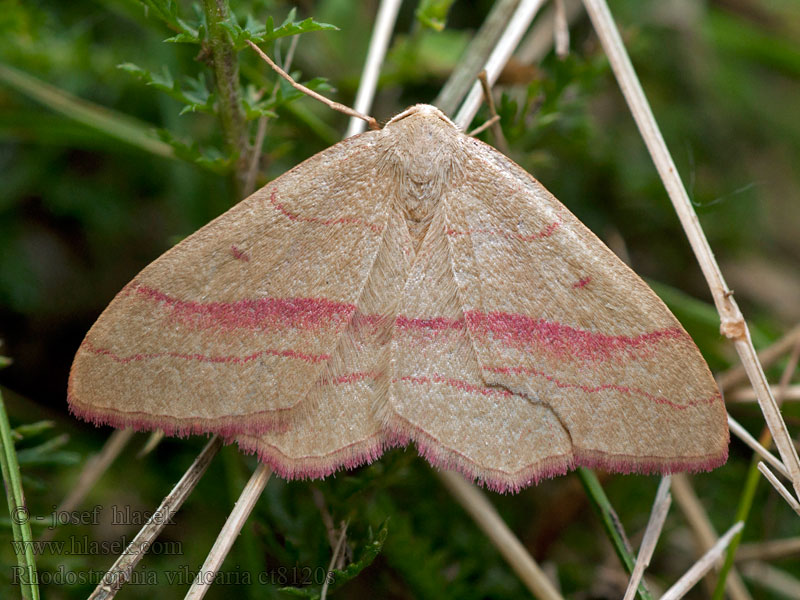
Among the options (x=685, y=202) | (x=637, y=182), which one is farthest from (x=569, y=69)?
(x=637, y=182)

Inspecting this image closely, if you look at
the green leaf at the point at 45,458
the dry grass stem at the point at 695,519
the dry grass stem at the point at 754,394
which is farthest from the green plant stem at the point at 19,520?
the dry grass stem at the point at 754,394

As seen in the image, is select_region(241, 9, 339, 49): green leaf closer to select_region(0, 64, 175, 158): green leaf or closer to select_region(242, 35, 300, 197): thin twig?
select_region(242, 35, 300, 197): thin twig

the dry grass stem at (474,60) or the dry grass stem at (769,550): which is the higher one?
the dry grass stem at (474,60)

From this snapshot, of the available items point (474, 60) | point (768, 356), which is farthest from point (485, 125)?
point (768, 356)

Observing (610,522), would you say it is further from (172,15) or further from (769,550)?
(172,15)

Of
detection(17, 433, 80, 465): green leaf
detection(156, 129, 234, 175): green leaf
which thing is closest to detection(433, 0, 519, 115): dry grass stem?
detection(156, 129, 234, 175): green leaf

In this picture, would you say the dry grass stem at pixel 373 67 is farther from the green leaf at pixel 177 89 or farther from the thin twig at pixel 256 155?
the green leaf at pixel 177 89
